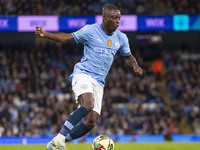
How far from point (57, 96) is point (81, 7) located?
4.69 meters

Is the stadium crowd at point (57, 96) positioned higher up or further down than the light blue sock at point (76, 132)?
further down

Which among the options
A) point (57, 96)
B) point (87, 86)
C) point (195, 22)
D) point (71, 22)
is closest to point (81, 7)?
point (71, 22)

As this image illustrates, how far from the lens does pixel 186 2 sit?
21.4 meters

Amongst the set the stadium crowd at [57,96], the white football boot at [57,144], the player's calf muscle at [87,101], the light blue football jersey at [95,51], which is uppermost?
the light blue football jersey at [95,51]

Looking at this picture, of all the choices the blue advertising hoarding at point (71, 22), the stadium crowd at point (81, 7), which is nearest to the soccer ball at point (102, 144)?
the blue advertising hoarding at point (71, 22)

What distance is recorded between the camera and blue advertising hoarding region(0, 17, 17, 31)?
19281 millimetres

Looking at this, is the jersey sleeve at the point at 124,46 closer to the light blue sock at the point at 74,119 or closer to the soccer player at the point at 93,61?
the soccer player at the point at 93,61

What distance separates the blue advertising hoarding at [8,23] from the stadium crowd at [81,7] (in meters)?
0.60

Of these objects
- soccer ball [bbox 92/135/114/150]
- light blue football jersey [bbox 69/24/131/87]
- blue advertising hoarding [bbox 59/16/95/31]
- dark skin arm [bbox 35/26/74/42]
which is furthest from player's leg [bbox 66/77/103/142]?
blue advertising hoarding [bbox 59/16/95/31]

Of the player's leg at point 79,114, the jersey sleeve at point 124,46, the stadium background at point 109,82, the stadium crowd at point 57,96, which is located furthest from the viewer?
the stadium background at point 109,82

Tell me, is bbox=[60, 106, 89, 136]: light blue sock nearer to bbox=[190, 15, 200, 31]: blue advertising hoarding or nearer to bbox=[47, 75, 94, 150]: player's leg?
bbox=[47, 75, 94, 150]: player's leg

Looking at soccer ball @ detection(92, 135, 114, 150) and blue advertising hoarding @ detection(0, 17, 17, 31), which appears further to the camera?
blue advertising hoarding @ detection(0, 17, 17, 31)

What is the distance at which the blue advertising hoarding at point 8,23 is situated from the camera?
19281 mm

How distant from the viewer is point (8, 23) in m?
19.3
